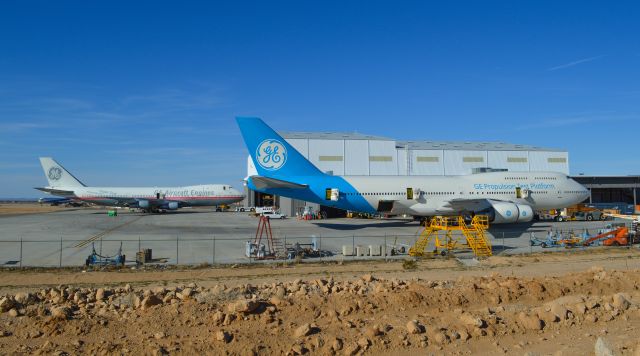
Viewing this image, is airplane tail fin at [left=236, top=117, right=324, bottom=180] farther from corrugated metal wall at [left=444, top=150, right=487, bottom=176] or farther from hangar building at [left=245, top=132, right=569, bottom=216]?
corrugated metal wall at [left=444, top=150, right=487, bottom=176]

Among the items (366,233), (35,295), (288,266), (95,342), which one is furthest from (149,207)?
(95,342)

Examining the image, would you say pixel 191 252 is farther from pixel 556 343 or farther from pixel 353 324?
pixel 556 343

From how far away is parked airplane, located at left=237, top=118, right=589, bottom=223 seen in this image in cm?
3666

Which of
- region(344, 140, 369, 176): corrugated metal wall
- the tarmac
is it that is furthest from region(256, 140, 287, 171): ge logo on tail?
region(344, 140, 369, 176): corrugated metal wall

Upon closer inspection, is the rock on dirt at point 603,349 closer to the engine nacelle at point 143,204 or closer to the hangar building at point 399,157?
the hangar building at point 399,157

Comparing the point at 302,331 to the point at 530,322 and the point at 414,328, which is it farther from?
the point at 530,322

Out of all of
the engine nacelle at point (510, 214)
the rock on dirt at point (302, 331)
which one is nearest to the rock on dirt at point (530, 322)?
the rock on dirt at point (302, 331)

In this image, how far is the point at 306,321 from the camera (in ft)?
36.6

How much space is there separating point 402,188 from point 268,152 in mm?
12518

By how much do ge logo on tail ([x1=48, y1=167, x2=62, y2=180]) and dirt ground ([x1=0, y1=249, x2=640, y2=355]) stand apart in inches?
2549

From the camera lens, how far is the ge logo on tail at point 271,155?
36.8 m

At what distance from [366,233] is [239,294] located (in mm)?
23522

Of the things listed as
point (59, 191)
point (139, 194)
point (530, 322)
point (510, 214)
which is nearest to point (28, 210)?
point (59, 191)

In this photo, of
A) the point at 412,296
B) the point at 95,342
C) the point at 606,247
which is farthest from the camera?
the point at 606,247
